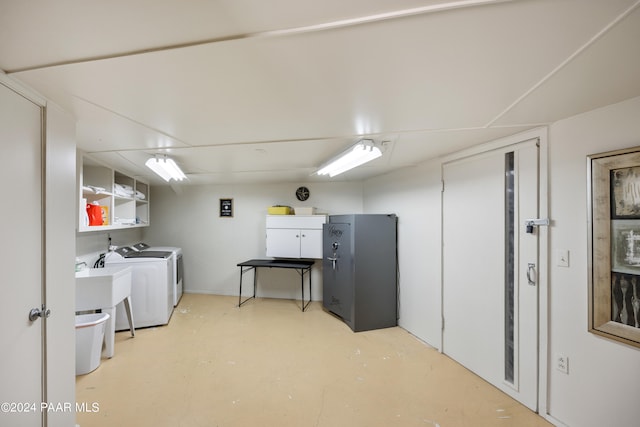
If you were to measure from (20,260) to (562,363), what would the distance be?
323 centimetres

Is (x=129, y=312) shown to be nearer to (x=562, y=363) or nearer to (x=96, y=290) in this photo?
(x=96, y=290)

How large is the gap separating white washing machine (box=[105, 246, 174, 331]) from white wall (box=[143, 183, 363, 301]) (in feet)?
4.25

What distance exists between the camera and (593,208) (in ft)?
4.89

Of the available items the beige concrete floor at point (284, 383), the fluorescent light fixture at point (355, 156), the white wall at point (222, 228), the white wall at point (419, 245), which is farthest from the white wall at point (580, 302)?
the white wall at point (222, 228)

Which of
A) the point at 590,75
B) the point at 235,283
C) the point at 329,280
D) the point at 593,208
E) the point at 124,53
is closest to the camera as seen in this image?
the point at 124,53

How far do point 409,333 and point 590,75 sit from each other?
114 inches

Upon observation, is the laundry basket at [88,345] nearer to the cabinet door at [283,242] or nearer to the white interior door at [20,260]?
the white interior door at [20,260]

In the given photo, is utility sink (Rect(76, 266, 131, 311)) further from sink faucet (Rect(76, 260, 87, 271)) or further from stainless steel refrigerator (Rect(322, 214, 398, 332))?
stainless steel refrigerator (Rect(322, 214, 398, 332))

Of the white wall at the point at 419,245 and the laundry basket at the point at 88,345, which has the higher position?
the white wall at the point at 419,245

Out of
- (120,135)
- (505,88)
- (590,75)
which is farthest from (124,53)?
(590,75)

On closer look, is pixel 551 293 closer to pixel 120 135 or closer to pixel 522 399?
pixel 522 399

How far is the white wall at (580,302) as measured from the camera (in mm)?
1390

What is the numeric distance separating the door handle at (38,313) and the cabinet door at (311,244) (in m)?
2.93

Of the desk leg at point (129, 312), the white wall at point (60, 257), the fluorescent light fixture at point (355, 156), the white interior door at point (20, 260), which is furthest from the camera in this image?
the desk leg at point (129, 312)
